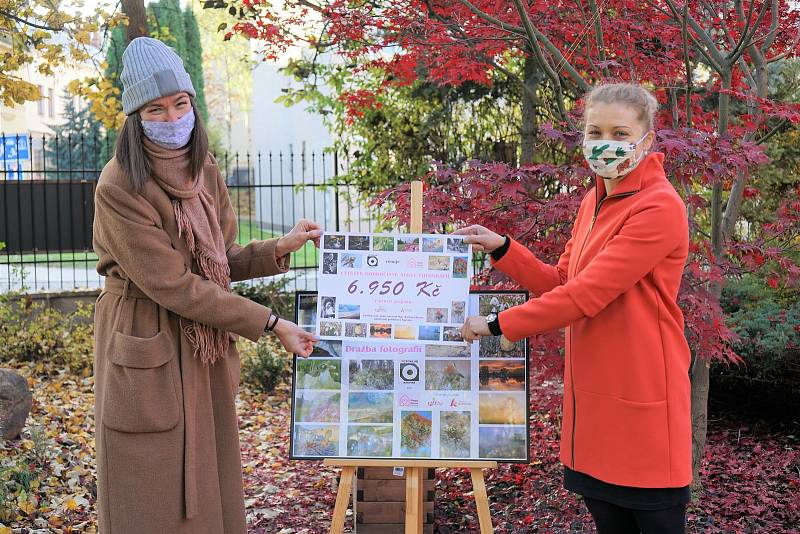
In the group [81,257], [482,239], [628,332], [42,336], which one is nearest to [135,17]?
[42,336]

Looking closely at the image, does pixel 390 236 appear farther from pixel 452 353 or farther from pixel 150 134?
pixel 150 134

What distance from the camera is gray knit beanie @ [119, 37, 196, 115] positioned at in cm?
266

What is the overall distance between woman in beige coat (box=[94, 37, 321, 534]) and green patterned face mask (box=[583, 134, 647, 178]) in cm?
123

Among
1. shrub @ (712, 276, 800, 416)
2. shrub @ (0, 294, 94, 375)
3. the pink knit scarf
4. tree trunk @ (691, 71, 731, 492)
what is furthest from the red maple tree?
shrub @ (0, 294, 94, 375)

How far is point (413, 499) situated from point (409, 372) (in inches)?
19.5

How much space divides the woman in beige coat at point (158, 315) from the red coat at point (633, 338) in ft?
3.61

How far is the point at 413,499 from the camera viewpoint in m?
3.20

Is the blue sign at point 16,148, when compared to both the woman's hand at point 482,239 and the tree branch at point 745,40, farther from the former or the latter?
the tree branch at point 745,40

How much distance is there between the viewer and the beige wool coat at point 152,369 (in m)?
2.65

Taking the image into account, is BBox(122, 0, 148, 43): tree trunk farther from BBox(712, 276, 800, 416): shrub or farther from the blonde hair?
BBox(712, 276, 800, 416): shrub

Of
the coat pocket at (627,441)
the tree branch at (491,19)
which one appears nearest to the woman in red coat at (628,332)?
the coat pocket at (627,441)

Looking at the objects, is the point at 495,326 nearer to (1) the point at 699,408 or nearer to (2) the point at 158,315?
(2) the point at 158,315

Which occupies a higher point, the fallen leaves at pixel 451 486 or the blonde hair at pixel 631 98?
the blonde hair at pixel 631 98

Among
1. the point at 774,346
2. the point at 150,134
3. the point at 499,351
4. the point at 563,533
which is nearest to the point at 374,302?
the point at 499,351
